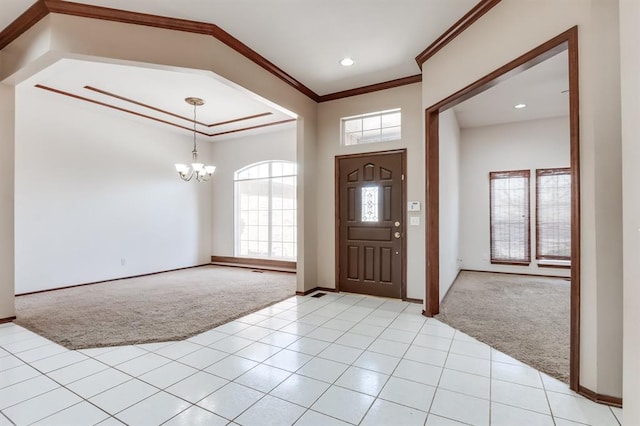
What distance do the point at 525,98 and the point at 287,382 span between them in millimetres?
5829

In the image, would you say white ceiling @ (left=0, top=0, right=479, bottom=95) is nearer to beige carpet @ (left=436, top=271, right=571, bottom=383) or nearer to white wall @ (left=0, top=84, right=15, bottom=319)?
white wall @ (left=0, top=84, right=15, bottom=319)

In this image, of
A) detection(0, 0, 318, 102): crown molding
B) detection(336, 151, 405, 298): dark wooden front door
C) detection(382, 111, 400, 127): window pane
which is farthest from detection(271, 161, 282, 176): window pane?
detection(0, 0, 318, 102): crown molding

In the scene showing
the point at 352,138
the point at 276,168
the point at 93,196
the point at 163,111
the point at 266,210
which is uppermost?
the point at 163,111

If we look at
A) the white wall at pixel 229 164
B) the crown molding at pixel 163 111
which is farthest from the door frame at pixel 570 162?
the white wall at pixel 229 164

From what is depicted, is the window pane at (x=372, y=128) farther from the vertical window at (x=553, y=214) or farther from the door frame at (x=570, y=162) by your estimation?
the vertical window at (x=553, y=214)

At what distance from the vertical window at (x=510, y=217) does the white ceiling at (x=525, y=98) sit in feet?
4.04

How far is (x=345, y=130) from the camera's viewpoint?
5.19 m

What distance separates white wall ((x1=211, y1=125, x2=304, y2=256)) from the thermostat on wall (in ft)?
12.1

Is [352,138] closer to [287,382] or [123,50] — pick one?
[123,50]

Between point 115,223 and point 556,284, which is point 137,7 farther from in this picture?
point 556,284

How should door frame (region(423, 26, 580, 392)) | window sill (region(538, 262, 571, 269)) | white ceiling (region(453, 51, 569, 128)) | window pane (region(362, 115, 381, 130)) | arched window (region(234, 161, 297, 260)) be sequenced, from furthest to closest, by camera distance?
arched window (region(234, 161, 297, 260)) → window sill (region(538, 262, 571, 269)) → window pane (region(362, 115, 381, 130)) → white ceiling (region(453, 51, 569, 128)) → door frame (region(423, 26, 580, 392))

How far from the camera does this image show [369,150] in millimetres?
4840

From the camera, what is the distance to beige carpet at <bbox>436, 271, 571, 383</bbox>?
2.85 metres

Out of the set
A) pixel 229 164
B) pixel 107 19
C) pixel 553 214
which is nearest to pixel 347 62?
pixel 107 19
